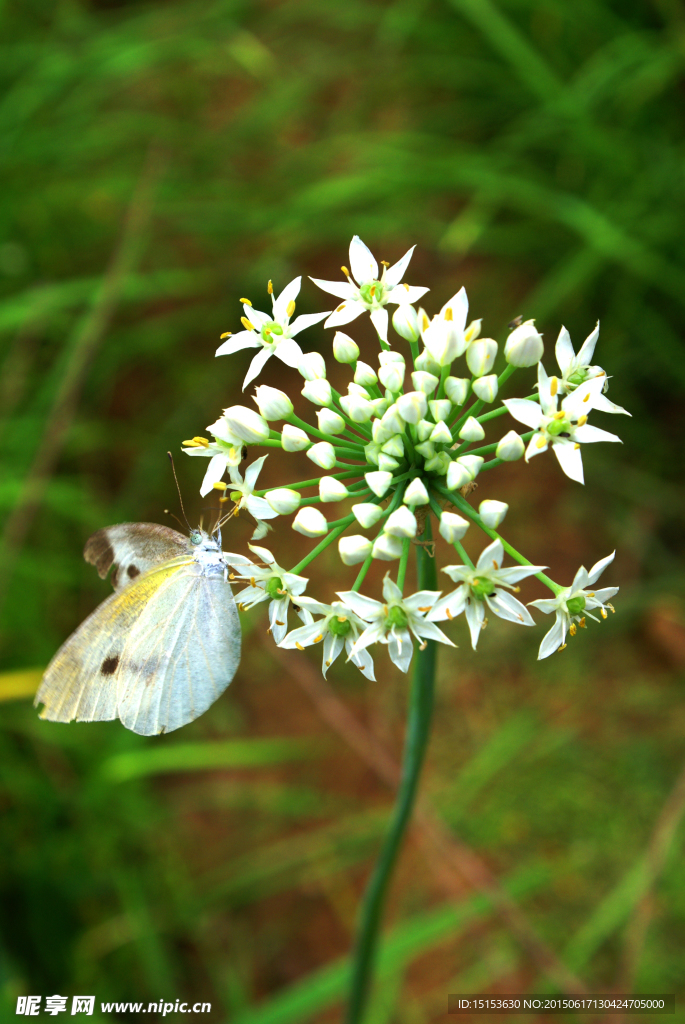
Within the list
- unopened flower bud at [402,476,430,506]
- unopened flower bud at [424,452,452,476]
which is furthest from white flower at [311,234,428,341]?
unopened flower bud at [402,476,430,506]

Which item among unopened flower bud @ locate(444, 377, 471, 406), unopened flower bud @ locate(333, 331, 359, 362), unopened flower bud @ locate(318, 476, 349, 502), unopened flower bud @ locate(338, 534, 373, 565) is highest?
unopened flower bud @ locate(333, 331, 359, 362)

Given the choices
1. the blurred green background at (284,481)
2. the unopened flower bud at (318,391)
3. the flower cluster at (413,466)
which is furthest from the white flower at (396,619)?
the blurred green background at (284,481)

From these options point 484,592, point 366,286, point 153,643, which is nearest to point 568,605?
point 484,592

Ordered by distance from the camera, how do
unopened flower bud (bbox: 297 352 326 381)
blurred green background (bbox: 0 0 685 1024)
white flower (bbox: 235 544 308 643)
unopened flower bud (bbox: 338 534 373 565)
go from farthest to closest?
blurred green background (bbox: 0 0 685 1024)
unopened flower bud (bbox: 297 352 326 381)
white flower (bbox: 235 544 308 643)
unopened flower bud (bbox: 338 534 373 565)

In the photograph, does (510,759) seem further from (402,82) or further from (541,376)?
(402,82)

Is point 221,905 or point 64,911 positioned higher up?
point 64,911

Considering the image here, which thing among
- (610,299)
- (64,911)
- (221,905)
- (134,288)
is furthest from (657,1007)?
(134,288)

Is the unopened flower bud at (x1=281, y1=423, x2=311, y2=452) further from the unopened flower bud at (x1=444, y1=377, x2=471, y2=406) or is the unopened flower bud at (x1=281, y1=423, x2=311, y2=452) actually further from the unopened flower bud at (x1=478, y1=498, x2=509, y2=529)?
the unopened flower bud at (x1=478, y1=498, x2=509, y2=529)

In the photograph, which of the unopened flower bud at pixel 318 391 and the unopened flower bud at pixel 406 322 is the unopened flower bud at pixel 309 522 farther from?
the unopened flower bud at pixel 406 322
